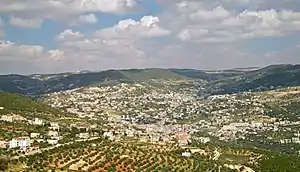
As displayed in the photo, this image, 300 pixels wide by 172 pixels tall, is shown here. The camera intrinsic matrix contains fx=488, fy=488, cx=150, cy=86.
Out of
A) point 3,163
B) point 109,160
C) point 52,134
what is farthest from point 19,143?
point 52,134

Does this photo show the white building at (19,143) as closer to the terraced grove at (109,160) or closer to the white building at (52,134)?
the terraced grove at (109,160)

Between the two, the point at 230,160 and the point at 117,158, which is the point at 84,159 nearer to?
the point at 117,158

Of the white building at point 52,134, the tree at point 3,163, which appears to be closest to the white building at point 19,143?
the tree at point 3,163

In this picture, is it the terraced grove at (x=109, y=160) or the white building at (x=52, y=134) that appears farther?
the white building at (x=52, y=134)

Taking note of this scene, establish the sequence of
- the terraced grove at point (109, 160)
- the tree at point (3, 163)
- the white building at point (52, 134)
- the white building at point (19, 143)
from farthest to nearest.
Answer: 1. the white building at point (52, 134)
2. the white building at point (19, 143)
3. the terraced grove at point (109, 160)
4. the tree at point (3, 163)

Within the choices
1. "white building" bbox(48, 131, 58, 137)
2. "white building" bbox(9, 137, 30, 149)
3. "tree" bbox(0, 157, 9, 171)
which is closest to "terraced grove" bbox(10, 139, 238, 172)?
"tree" bbox(0, 157, 9, 171)

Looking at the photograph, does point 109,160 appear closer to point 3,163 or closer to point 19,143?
point 3,163

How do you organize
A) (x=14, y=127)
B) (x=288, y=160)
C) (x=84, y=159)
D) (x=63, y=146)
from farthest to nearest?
(x=14, y=127) < (x=288, y=160) < (x=63, y=146) < (x=84, y=159)

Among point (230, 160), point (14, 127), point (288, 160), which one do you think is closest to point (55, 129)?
point (14, 127)

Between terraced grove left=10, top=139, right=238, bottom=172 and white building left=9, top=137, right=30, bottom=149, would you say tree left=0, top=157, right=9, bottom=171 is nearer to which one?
terraced grove left=10, top=139, right=238, bottom=172

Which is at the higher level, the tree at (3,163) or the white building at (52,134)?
the tree at (3,163)

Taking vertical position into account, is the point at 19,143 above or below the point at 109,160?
above
